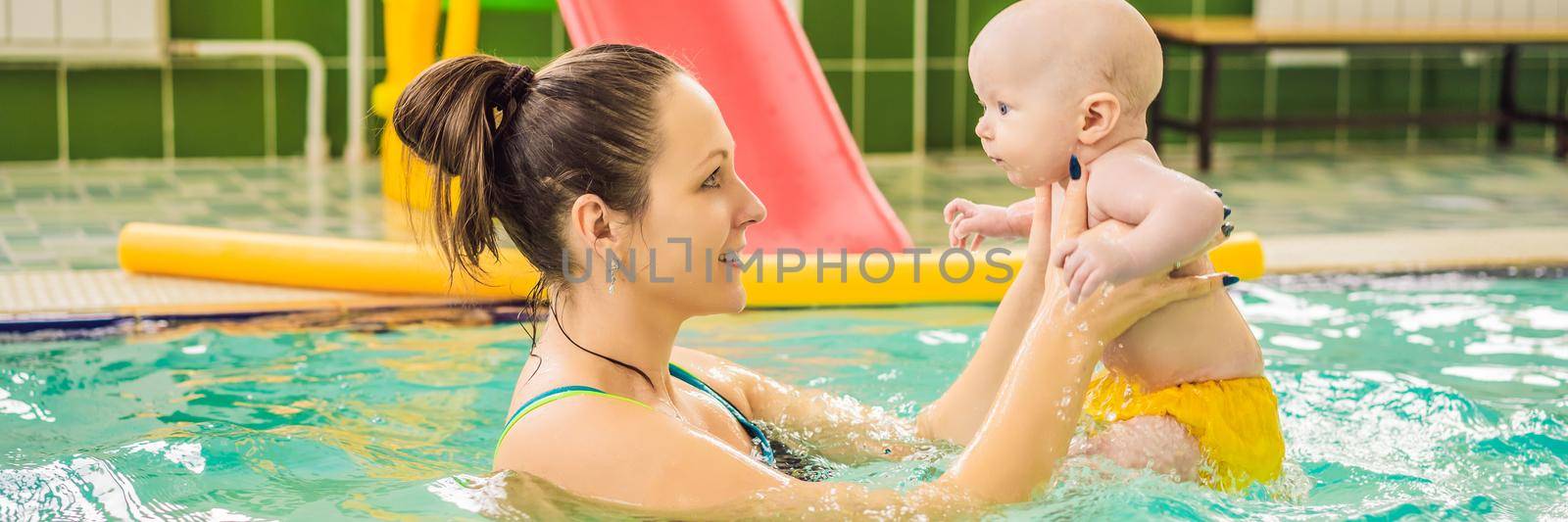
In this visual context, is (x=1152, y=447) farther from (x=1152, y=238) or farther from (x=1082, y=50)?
(x=1082, y=50)

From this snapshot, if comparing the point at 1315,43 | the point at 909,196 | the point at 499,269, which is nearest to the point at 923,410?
the point at 499,269

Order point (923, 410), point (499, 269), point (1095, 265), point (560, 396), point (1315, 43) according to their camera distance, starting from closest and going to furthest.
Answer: point (1095, 265), point (560, 396), point (923, 410), point (499, 269), point (1315, 43)

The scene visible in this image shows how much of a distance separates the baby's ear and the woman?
99 millimetres

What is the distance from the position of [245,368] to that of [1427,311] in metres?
2.80

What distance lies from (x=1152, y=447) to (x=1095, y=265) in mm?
437

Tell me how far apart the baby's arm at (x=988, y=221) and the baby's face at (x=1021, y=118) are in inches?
6.1

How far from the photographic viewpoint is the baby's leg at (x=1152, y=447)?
217cm

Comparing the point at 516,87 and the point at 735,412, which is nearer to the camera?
the point at 516,87

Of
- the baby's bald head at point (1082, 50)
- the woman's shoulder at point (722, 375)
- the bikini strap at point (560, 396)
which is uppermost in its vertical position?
the baby's bald head at point (1082, 50)

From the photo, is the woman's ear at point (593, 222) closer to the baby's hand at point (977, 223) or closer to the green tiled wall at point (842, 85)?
the baby's hand at point (977, 223)

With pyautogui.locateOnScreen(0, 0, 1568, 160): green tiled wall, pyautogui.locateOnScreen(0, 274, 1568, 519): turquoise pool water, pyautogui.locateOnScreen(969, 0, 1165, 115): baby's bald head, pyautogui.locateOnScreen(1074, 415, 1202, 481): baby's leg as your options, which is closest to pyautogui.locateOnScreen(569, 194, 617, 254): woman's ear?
pyautogui.locateOnScreen(0, 274, 1568, 519): turquoise pool water

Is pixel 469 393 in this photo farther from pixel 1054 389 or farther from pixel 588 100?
pixel 1054 389

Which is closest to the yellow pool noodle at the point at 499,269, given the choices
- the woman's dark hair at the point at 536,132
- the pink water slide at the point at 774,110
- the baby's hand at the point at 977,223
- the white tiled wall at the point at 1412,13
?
the pink water slide at the point at 774,110

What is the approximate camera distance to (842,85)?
8.18m
